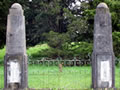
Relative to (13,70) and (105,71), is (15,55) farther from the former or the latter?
(105,71)

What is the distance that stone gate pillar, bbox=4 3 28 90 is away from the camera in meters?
8.19

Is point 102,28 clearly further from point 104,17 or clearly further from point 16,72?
point 16,72

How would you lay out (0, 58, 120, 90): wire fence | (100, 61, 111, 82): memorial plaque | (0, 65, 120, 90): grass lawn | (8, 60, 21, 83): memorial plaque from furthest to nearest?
1. (0, 65, 120, 90): grass lawn
2. (0, 58, 120, 90): wire fence
3. (100, 61, 111, 82): memorial plaque
4. (8, 60, 21, 83): memorial plaque

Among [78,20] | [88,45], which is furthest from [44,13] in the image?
[88,45]

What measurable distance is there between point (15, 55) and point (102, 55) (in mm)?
3354

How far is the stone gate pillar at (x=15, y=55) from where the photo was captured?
819 cm

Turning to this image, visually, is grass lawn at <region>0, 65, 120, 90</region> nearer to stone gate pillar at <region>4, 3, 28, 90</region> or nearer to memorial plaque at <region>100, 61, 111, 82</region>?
memorial plaque at <region>100, 61, 111, 82</region>

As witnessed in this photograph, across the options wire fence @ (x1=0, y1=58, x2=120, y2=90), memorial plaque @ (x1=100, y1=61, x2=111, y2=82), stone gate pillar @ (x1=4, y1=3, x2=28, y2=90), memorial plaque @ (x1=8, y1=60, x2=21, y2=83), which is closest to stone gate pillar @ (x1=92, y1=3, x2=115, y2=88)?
memorial plaque @ (x1=100, y1=61, x2=111, y2=82)

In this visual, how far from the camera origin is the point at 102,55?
8336 mm

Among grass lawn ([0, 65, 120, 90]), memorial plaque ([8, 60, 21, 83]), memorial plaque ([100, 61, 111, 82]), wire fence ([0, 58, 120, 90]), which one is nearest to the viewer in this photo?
memorial plaque ([8, 60, 21, 83])

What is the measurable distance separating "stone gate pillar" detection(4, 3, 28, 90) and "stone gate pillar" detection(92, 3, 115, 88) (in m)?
2.78

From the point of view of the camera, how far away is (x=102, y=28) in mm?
8414

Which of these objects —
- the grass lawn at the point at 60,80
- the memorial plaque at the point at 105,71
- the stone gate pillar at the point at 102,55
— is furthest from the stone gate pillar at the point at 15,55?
the memorial plaque at the point at 105,71

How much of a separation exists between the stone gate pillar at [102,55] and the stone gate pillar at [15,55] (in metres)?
2.78
